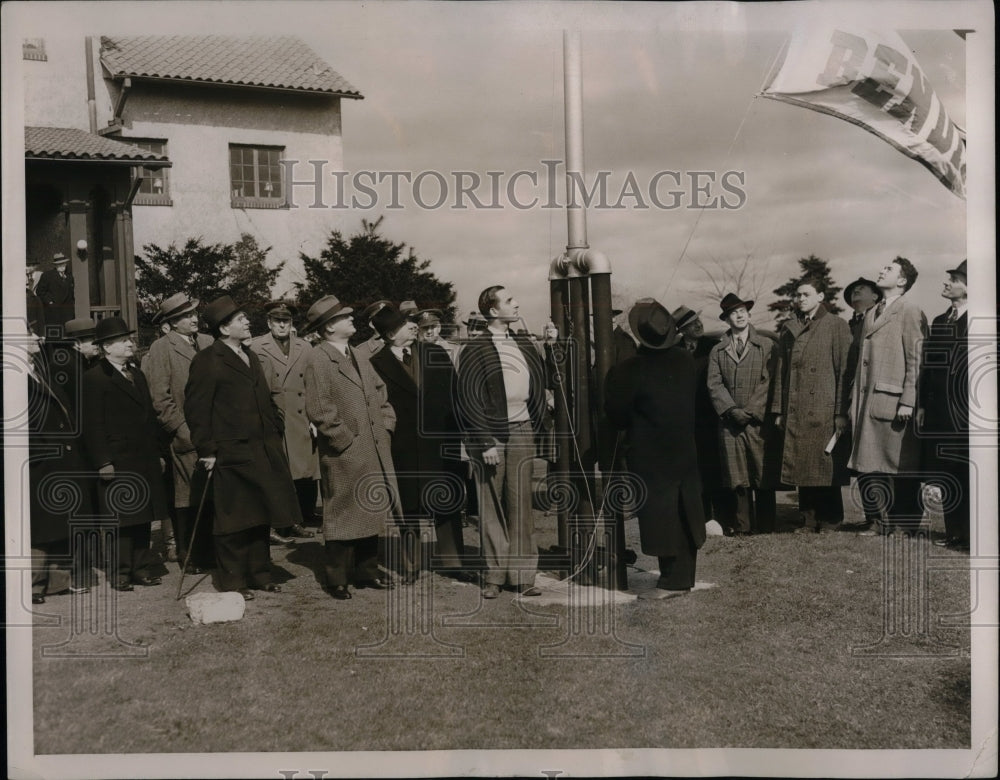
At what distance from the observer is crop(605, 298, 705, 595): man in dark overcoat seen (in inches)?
208

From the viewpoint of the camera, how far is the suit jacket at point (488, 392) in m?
5.30

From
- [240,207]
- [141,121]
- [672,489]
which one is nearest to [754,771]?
[672,489]

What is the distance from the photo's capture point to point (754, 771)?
5000 mm

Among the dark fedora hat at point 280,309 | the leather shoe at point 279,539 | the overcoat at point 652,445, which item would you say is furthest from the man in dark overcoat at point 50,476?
the overcoat at point 652,445

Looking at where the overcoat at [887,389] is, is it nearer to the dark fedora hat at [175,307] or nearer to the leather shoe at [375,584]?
the leather shoe at [375,584]

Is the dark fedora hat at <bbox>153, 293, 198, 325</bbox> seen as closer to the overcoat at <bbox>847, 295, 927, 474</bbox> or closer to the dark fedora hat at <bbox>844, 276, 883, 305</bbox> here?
the dark fedora hat at <bbox>844, 276, 883, 305</bbox>

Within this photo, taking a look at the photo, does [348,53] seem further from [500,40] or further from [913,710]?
[913,710]

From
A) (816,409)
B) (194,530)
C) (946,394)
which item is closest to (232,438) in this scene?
(194,530)

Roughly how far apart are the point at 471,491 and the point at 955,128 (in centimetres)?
270

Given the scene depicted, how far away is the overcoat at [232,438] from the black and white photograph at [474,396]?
0.05ft

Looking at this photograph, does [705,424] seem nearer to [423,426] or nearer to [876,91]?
[423,426]

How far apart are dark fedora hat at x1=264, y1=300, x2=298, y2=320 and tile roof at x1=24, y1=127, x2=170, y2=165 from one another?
2.89 feet

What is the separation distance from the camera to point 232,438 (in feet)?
17.3

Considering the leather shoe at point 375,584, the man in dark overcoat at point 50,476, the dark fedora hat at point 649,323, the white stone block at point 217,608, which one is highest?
the dark fedora hat at point 649,323
